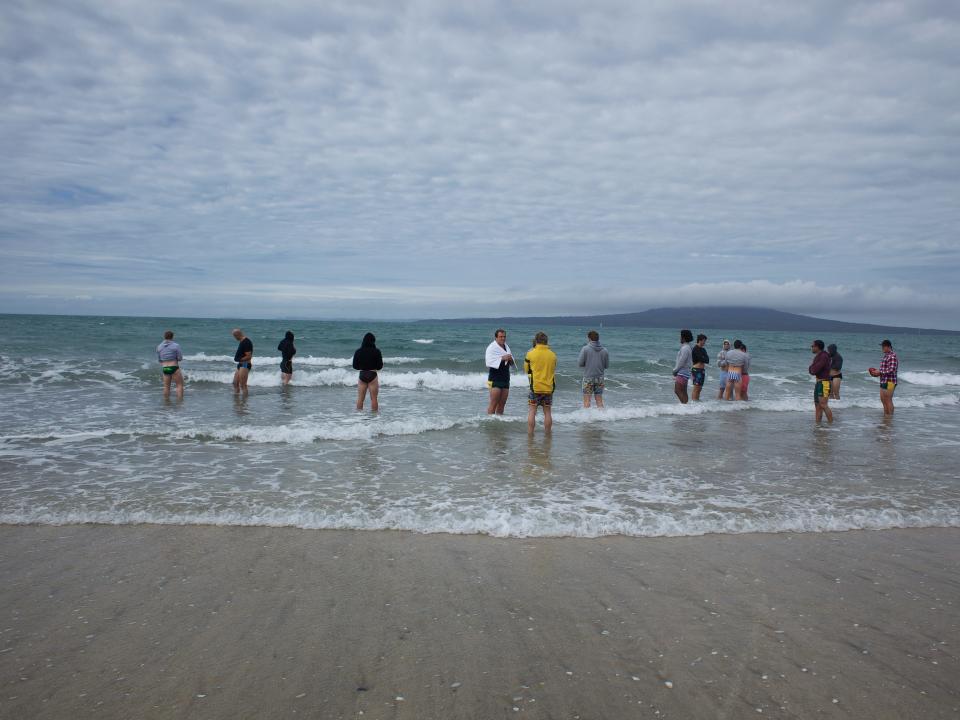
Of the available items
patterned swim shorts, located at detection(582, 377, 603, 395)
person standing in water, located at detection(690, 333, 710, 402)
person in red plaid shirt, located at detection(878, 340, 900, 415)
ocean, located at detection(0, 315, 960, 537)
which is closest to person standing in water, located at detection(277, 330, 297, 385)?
ocean, located at detection(0, 315, 960, 537)

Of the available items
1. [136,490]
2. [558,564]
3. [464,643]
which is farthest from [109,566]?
[558,564]

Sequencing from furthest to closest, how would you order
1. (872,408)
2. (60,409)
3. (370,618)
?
(872,408) < (60,409) < (370,618)

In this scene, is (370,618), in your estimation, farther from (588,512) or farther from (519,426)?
(519,426)

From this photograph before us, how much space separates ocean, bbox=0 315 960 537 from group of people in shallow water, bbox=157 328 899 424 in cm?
48

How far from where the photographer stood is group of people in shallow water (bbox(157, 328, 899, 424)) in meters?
10.2

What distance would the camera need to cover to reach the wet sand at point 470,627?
110 inches

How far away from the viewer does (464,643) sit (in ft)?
10.8

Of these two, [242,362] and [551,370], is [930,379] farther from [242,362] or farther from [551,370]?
[242,362]

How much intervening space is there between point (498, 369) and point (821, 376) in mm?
7263

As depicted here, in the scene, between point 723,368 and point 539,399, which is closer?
point 539,399

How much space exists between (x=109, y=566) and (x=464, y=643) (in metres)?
2.94

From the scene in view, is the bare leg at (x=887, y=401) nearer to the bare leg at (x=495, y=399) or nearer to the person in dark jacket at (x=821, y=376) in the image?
the person in dark jacket at (x=821, y=376)

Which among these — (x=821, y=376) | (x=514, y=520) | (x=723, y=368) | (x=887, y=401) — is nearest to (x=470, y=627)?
(x=514, y=520)

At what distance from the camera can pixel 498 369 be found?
11203mm
